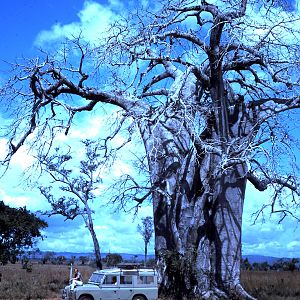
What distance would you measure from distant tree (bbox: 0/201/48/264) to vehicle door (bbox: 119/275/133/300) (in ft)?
26.7

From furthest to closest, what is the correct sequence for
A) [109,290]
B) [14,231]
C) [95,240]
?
1. [95,240]
2. [14,231]
3. [109,290]

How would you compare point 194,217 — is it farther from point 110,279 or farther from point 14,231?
point 14,231

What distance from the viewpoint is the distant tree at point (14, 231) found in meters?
21.9

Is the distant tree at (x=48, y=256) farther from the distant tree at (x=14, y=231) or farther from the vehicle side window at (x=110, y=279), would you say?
the vehicle side window at (x=110, y=279)

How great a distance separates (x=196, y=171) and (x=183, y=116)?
2.16 m

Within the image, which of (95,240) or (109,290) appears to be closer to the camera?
(109,290)

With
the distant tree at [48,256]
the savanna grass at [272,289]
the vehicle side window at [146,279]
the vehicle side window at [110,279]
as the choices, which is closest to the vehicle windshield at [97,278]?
the vehicle side window at [110,279]

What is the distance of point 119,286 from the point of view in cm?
1457

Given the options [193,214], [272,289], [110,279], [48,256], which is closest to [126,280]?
[110,279]

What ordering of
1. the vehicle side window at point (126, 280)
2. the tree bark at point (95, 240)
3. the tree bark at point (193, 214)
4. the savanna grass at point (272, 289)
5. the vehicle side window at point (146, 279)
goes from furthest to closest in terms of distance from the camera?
the tree bark at point (95, 240), the savanna grass at point (272, 289), the vehicle side window at point (126, 280), the vehicle side window at point (146, 279), the tree bark at point (193, 214)

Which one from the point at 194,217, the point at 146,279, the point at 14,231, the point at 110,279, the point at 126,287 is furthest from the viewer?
the point at 14,231

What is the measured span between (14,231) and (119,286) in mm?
9108

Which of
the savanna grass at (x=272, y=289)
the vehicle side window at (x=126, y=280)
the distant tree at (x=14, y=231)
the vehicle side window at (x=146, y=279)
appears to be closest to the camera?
the vehicle side window at (x=146, y=279)

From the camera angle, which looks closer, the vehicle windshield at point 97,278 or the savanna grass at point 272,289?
the vehicle windshield at point 97,278
